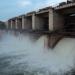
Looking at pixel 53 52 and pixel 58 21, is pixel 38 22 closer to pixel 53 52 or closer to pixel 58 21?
pixel 58 21

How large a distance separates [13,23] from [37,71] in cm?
4003

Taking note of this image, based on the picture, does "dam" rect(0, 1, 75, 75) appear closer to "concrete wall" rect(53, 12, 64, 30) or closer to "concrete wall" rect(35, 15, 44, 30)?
"concrete wall" rect(53, 12, 64, 30)

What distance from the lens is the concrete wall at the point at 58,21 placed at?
26000mm

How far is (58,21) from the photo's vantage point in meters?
26.4

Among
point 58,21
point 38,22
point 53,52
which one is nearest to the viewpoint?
point 53,52

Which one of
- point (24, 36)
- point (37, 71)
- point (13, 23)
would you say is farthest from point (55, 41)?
point (13, 23)

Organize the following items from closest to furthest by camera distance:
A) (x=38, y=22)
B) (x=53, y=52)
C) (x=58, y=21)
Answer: (x=53, y=52)
(x=58, y=21)
(x=38, y=22)

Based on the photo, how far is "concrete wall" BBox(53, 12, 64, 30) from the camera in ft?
85.3

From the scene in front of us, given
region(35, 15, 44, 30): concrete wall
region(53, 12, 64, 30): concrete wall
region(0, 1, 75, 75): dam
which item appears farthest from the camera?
region(35, 15, 44, 30): concrete wall

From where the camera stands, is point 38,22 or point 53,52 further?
point 38,22

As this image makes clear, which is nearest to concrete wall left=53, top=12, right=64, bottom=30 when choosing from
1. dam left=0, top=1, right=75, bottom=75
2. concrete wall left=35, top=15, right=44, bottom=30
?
dam left=0, top=1, right=75, bottom=75

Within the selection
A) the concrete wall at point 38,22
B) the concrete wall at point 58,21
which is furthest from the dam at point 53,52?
the concrete wall at point 38,22

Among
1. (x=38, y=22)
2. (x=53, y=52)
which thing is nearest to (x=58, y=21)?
(x=53, y=52)

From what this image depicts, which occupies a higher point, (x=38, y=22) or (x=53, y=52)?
(x=38, y=22)
